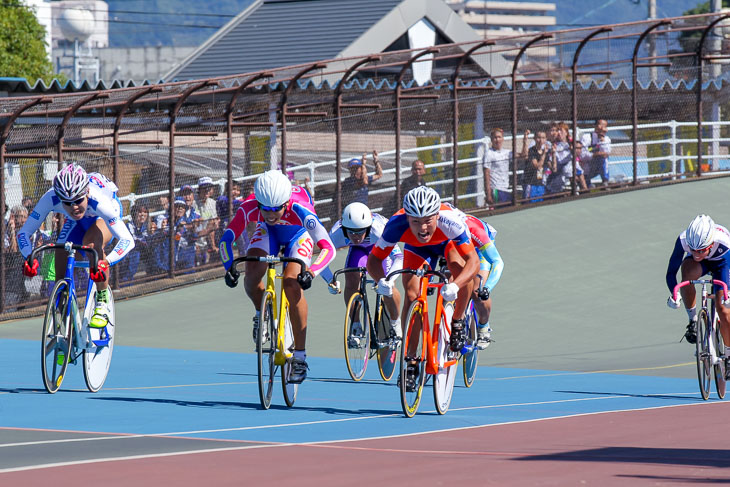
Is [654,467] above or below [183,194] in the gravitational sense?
below

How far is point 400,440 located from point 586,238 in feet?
42.7

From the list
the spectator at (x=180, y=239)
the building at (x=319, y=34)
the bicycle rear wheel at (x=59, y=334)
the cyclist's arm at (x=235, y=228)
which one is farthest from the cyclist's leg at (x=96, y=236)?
the building at (x=319, y=34)

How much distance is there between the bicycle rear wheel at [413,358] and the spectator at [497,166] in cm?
1208

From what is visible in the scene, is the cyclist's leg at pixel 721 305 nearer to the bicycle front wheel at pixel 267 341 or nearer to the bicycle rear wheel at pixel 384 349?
the bicycle rear wheel at pixel 384 349

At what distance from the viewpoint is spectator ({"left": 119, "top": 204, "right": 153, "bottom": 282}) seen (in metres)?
17.0

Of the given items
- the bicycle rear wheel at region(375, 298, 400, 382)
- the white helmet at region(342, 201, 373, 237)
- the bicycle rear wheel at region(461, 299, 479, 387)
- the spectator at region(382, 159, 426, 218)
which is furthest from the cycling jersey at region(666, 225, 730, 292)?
the spectator at region(382, 159, 426, 218)

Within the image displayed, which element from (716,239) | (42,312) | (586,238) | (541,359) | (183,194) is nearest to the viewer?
(716,239)

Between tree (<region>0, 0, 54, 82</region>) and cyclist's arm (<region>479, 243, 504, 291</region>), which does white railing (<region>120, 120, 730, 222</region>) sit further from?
tree (<region>0, 0, 54, 82</region>)

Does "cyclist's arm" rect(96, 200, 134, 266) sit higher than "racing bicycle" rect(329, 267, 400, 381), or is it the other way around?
"cyclist's arm" rect(96, 200, 134, 266)

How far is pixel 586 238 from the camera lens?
767 inches

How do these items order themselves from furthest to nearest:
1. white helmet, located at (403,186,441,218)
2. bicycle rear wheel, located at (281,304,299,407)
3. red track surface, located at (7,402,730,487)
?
bicycle rear wheel, located at (281,304,299,407) < white helmet, located at (403,186,441,218) < red track surface, located at (7,402,730,487)

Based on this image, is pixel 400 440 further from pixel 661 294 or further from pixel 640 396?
pixel 661 294

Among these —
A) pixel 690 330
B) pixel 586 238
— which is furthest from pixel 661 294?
pixel 690 330

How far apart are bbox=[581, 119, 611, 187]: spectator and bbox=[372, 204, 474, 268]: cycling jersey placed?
12.7m
